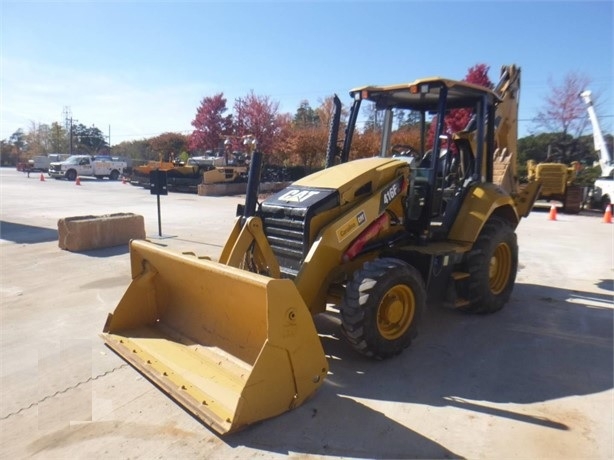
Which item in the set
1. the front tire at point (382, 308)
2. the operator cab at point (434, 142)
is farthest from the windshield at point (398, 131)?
the front tire at point (382, 308)

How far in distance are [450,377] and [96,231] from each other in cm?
755

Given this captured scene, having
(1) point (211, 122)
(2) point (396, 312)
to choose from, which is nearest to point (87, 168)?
(1) point (211, 122)

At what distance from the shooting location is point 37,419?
3.36m

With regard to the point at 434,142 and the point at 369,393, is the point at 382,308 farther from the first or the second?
the point at 434,142

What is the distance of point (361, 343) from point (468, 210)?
2383 mm

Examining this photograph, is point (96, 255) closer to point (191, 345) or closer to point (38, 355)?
point (38, 355)

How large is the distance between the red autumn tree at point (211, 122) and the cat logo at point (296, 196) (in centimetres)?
3548

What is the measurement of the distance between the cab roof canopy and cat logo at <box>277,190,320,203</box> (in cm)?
167

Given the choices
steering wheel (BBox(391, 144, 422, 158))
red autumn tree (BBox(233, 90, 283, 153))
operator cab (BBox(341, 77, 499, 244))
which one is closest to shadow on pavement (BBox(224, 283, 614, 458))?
operator cab (BBox(341, 77, 499, 244))

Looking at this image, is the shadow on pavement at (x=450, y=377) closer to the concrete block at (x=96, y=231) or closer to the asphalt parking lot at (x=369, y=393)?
the asphalt parking lot at (x=369, y=393)

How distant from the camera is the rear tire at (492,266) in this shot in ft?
17.6

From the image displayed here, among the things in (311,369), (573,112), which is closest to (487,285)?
(311,369)

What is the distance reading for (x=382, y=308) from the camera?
4145mm

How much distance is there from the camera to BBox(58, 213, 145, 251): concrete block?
29.6 feet
